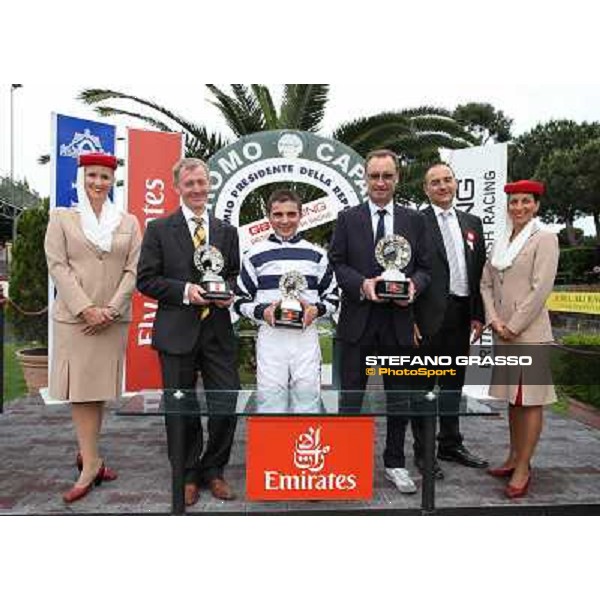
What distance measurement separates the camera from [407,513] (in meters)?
3.27

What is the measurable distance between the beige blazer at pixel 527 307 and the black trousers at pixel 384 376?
0.54 metres

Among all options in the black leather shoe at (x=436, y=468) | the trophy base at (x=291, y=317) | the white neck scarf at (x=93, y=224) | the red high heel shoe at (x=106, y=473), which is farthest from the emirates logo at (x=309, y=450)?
the white neck scarf at (x=93, y=224)

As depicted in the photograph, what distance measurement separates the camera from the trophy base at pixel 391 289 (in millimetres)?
3164

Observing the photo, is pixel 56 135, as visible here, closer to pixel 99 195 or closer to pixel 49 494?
pixel 99 195

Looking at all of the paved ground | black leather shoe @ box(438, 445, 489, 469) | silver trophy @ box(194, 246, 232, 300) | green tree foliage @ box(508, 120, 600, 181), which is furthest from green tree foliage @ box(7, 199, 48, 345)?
green tree foliage @ box(508, 120, 600, 181)

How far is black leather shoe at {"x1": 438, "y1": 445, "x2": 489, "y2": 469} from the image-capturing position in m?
4.03

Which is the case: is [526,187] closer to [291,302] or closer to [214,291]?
[291,302]

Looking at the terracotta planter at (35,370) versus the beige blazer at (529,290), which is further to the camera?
the terracotta planter at (35,370)

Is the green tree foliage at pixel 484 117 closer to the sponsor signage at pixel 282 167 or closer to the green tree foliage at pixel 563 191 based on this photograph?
the green tree foliage at pixel 563 191

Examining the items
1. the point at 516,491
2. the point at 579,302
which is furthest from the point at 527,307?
the point at 579,302

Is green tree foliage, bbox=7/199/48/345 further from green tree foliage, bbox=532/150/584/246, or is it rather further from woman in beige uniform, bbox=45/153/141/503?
green tree foliage, bbox=532/150/584/246

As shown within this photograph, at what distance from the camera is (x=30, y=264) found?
639 cm

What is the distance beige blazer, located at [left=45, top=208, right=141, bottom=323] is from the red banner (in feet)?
5.06

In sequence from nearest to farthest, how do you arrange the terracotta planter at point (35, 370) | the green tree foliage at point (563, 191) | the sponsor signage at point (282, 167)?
the sponsor signage at point (282, 167) → the terracotta planter at point (35, 370) → the green tree foliage at point (563, 191)
